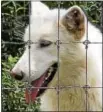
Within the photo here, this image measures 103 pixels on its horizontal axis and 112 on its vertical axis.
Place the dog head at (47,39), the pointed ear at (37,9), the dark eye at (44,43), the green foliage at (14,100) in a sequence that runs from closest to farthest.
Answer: the dog head at (47,39) → the dark eye at (44,43) → the pointed ear at (37,9) → the green foliage at (14,100)

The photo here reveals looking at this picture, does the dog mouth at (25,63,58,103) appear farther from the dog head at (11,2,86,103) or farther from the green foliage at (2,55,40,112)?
the green foliage at (2,55,40,112)

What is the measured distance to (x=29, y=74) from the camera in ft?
8.71

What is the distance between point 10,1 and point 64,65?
1.21 m

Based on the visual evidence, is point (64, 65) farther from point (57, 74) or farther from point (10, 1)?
point (10, 1)

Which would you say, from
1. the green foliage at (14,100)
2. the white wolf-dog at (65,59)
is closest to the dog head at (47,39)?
the white wolf-dog at (65,59)

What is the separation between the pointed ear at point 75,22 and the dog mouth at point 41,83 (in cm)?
24

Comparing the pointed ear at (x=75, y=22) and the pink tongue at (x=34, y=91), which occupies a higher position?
the pointed ear at (x=75, y=22)

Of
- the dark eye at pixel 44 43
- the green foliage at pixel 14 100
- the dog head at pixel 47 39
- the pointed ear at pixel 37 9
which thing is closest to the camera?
the dog head at pixel 47 39

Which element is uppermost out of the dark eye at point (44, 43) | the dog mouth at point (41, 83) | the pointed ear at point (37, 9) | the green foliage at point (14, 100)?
the pointed ear at point (37, 9)

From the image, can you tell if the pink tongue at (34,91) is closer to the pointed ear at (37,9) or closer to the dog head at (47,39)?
the dog head at (47,39)

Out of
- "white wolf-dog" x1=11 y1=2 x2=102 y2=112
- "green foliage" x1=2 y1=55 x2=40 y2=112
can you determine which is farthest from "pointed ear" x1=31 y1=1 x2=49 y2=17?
"green foliage" x1=2 y1=55 x2=40 y2=112

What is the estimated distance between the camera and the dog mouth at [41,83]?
2.77 m

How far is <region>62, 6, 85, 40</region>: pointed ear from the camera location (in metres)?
2.75

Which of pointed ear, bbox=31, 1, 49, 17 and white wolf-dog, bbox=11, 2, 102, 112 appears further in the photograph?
pointed ear, bbox=31, 1, 49, 17
